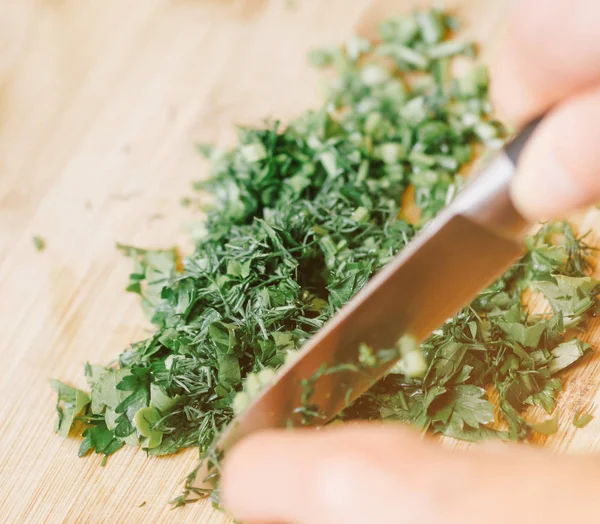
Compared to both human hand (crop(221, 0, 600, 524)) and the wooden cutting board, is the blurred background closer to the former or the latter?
the wooden cutting board

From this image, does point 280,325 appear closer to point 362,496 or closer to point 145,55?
point 362,496

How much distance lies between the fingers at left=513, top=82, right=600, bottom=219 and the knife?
5 cm

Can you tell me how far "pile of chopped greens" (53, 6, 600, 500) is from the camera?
63.5 inches

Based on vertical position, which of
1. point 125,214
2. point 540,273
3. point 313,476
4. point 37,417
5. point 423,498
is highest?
point 125,214

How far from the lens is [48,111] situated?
7.63 ft

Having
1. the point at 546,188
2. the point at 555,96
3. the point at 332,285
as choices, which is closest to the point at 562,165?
the point at 546,188

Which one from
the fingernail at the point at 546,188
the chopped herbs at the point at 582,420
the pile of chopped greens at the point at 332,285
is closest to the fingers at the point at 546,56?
the fingernail at the point at 546,188

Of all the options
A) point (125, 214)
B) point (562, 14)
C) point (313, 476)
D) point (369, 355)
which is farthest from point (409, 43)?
point (313, 476)

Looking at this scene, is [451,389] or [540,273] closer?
[451,389]

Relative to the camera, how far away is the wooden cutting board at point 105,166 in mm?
1690

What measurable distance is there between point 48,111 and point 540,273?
200cm

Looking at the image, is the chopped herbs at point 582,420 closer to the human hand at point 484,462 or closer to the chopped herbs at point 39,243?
the human hand at point 484,462

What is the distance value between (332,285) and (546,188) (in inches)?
28.5

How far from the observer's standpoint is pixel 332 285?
1.71 meters
